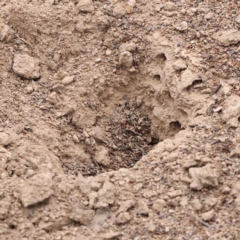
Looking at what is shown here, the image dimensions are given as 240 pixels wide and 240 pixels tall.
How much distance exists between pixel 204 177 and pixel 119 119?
39.9 inches

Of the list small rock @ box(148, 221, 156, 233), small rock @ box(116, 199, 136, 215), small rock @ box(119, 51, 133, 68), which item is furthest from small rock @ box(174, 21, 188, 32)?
small rock @ box(148, 221, 156, 233)

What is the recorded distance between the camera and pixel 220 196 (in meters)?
3.08

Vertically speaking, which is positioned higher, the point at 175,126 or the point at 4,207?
the point at 175,126

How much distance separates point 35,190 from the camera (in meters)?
3.03

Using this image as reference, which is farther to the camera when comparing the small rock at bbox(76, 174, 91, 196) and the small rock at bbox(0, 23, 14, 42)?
the small rock at bbox(0, 23, 14, 42)

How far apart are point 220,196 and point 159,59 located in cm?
119

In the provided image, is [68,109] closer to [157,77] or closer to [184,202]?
[157,77]

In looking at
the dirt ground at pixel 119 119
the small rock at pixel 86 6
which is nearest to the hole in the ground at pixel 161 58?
the dirt ground at pixel 119 119

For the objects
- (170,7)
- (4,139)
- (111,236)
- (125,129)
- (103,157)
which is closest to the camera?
(111,236)

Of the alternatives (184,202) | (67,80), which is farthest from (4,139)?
(184,202)

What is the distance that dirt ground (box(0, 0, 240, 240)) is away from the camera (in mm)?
3020

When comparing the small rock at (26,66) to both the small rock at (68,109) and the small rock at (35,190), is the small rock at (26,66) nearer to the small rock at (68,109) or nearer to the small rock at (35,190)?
the small rock at (68,109)

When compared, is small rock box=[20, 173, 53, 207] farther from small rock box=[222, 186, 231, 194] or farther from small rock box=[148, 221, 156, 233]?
small rock box=[222, 186, 231, 194]

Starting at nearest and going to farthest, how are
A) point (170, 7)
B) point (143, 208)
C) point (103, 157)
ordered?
point (143, 208)
point (103, 157)
point (170, 7)
